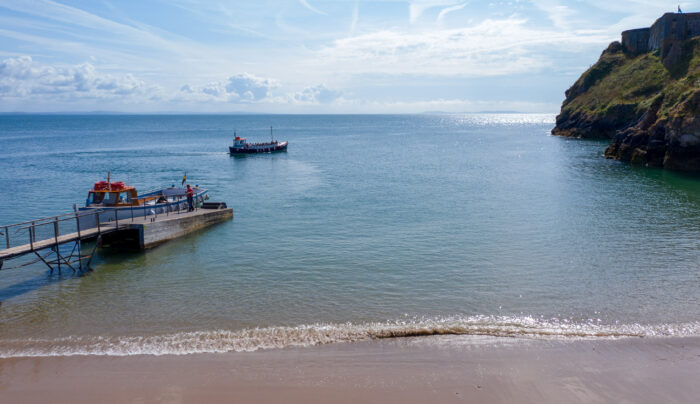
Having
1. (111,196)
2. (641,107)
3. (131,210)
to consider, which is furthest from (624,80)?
(111,196)

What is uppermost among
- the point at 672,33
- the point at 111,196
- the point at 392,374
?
the point at 672,33

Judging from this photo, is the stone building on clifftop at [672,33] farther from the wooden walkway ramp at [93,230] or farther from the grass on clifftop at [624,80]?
the wooden walkway ramp at [93,230]

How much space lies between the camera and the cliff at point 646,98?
1892 inches

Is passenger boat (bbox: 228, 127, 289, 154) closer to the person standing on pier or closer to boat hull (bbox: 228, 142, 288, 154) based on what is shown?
boat hull (bbox: 228, 142, 288, 154)

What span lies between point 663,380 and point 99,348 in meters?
14.9

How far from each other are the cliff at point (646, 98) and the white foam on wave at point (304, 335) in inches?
1583

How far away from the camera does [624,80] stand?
94562 millimetres

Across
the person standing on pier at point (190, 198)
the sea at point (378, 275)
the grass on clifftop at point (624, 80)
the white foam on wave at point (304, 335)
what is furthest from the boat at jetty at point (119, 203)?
the grass on clifftop at point (624, 80)

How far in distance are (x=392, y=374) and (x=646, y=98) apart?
295 feet

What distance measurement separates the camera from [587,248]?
23672 mm

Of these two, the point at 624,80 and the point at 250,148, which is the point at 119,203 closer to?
the point at 250,148

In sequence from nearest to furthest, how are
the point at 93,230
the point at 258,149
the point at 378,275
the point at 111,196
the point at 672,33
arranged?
1. the point at 378,275
2. the point at 93,230
3. the point at 111,196
4. the point at 258,149
5. the point at 672,33

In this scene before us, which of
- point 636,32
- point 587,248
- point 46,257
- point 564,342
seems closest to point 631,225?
point 587,248

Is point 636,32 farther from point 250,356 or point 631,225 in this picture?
point 250,356
